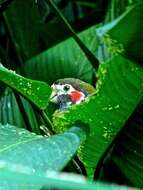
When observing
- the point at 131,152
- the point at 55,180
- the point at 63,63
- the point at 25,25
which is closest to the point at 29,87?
the point at 131,152

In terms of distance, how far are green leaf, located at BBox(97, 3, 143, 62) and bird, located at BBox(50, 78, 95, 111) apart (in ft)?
0.96

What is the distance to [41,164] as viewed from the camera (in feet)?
1.73

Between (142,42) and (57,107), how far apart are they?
384mm

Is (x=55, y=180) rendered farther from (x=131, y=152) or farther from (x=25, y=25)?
(x=25, y=25)

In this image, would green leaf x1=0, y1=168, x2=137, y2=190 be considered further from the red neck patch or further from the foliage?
the red neck patch

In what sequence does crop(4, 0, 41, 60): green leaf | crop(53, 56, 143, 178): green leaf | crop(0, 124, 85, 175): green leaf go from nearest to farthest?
crop(0, 124, 85, 175): green leaf < crop(53, 56, 143, 178): green leaf < crop(4, 0, 41, 60): green leaf

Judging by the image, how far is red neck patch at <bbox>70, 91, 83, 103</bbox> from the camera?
97 centimetres

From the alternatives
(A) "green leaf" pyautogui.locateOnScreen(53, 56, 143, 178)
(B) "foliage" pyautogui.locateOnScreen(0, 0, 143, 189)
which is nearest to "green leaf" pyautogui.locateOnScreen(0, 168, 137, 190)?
(B) "foliage" pyautogui.locateOnScreen(0, 0, 143, 189)

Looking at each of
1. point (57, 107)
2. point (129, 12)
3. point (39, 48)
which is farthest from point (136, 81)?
point (39, 48)

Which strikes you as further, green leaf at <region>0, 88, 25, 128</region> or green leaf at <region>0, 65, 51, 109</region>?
green leaf at <region>0, 88, 25, 128</region>

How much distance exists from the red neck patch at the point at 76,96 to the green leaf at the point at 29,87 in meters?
0.22

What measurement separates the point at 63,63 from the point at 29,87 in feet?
2.82

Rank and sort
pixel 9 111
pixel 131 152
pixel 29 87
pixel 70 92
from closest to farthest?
pixel 29 87, pixel 131 152, pixel 70 92, pixel 9 111

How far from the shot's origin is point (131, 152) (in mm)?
833
